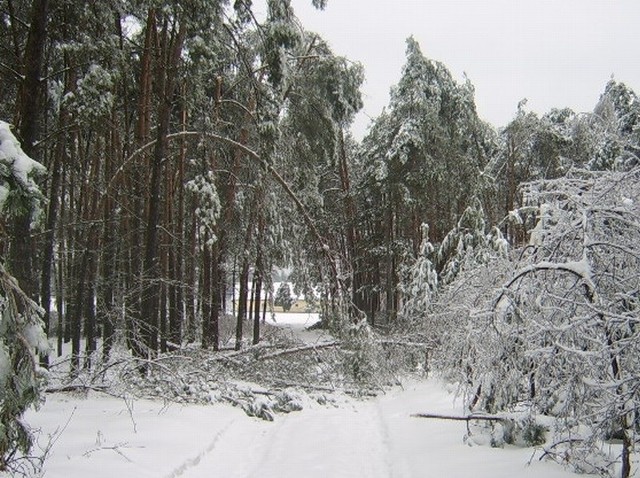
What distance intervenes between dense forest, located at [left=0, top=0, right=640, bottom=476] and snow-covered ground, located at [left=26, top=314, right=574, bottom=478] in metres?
0.70

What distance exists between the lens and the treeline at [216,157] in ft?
29.8

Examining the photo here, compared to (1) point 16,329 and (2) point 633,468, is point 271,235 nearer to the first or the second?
(2) point 633,468

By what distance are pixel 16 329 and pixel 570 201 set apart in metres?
5.10

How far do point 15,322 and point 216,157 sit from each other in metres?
13.1

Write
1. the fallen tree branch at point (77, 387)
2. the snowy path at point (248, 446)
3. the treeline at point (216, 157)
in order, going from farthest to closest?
the treeline at point (216, 157) < the fallen tree branch at point (77, 387) < the snowy path at point (248, 446)

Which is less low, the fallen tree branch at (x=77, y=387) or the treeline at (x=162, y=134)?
the treeline at (x=162, y=134)

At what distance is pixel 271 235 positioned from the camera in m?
18.9

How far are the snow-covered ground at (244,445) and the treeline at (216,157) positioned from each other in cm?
153

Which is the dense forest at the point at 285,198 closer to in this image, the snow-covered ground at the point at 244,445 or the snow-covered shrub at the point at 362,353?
the snow-covered shrub at the point at 362,353

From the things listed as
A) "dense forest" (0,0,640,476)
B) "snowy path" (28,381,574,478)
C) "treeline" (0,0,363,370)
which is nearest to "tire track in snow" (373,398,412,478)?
"snowy path" (28,381,574,478)

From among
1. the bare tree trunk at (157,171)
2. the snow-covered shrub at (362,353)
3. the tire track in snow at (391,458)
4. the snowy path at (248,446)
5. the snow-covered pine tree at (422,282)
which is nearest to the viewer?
the snowy path at (248,446)

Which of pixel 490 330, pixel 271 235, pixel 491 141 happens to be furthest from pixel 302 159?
pixel 491 141

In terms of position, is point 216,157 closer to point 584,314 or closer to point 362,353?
point 362,353

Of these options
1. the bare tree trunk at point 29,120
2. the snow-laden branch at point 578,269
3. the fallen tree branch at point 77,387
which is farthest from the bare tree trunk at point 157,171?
the snow-laden branch at point 578,269
